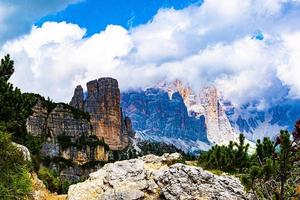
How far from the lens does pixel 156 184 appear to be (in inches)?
1609

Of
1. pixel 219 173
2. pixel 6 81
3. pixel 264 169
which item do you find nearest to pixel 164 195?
pixel 219 173

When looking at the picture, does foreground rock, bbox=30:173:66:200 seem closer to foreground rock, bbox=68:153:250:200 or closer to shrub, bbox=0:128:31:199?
foreground rock, bbox=68:153:250:200

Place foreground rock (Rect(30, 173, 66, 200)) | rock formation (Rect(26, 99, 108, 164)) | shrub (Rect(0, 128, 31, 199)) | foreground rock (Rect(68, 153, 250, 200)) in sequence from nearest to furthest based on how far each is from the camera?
shrub (Rect(0, 128, 31, 199)) → foreground rock (Rect(68, 153, 250, 200)) → foreground rock (Rect(30, 173, 66, 200)) → rock formation (Rect(26, 99, 108, 164))

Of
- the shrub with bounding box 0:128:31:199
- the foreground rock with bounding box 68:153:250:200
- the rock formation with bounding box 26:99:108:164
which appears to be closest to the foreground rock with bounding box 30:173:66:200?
the foreground rock with bounding box 68:153:250:200

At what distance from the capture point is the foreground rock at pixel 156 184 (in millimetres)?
38969

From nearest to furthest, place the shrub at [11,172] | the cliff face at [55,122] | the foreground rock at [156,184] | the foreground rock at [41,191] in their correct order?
the shrub at [11,172]
the foreground rock at [156,184]
the foreground rock at [41,191]
the cliff face at [55,122]

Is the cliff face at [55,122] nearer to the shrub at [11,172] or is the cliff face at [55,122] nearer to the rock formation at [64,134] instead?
the rock formation at [64,134]

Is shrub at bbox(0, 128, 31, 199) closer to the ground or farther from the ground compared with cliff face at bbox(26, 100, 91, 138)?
closer to the ground

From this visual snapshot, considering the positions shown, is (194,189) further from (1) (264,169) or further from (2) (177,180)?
(1) (264,169)

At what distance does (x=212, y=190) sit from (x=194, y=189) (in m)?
1.28

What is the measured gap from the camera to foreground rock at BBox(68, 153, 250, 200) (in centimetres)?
3897

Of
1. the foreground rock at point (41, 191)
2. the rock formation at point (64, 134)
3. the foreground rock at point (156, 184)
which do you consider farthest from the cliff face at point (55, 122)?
the foreground rock at point (156, 184)

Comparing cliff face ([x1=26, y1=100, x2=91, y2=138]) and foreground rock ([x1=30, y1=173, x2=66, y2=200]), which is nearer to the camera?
foreground rock ([x1=30, y1=173, x2=66, y2=200])

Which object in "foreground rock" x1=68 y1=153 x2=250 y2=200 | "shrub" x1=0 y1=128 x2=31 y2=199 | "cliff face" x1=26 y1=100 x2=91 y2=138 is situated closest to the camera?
"shrub" x1=0 y1=128 x2=31 y2=199
